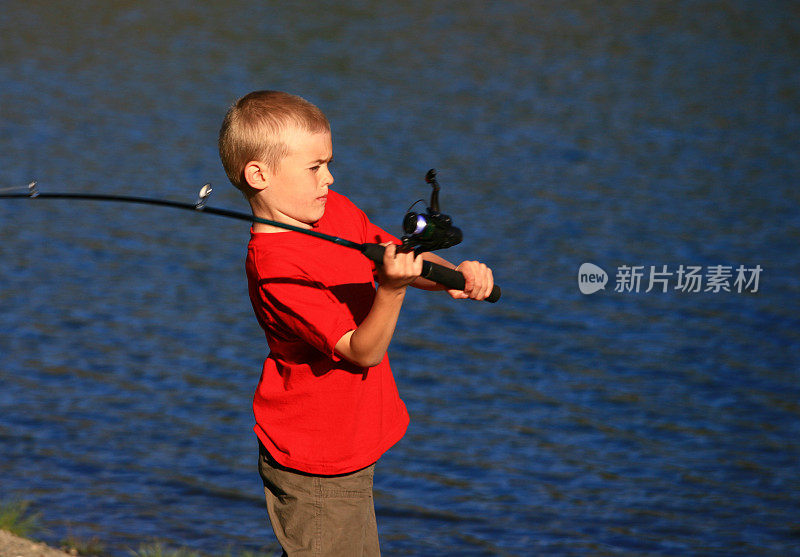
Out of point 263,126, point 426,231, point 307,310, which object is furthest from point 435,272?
point 263,126

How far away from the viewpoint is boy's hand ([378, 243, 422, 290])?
2408 mm

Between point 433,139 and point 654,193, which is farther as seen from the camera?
point 433,139

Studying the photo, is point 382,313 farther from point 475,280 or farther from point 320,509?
point 320,509

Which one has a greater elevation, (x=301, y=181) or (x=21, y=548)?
(x=301, y=181)

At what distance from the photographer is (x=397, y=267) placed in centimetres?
241

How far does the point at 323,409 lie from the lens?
275 centimetres

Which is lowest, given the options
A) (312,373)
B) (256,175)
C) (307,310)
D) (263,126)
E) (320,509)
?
(320,509)

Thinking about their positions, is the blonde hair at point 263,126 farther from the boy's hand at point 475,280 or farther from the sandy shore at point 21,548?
the sandy shore at point 21,548

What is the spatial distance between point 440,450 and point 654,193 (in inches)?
211

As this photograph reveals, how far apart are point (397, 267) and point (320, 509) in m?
0.73

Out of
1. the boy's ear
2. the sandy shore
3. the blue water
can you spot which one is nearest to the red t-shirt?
the boy's ear

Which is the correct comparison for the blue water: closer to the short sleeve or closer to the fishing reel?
the short sleeve

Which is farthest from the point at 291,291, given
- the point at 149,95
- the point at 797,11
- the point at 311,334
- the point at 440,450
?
the point at 797,11

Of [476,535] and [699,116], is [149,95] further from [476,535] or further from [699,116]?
[476,535]
